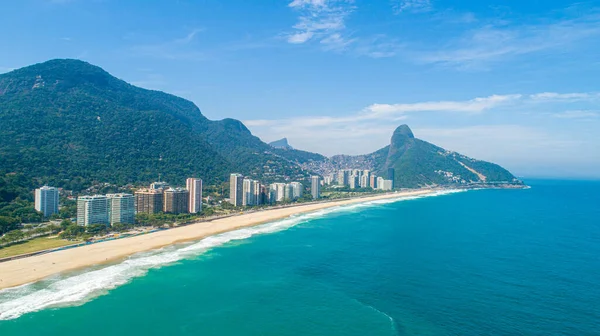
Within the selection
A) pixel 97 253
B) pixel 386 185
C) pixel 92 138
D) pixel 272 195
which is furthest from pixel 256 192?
pixel 386 185

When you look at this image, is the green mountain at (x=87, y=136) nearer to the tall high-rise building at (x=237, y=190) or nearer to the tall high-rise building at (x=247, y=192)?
the tall high-rise building at (x=237, y=190)

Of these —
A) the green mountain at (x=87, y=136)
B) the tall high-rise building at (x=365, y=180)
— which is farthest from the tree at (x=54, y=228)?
the tall high-rise building at (x=365, y=180)

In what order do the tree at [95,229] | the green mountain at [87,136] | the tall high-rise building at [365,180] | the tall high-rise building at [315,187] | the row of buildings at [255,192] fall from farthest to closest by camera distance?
the tall high-rise building at [365,180]
the tall high-rise building at [315,187]
the row of buildings at [255,192]
the green mountain at [87,136]
the tree at [95,229]

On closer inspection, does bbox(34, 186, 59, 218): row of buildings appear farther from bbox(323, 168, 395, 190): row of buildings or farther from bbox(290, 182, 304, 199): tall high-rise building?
bbox(323, 168, 395, 190): row of buildings

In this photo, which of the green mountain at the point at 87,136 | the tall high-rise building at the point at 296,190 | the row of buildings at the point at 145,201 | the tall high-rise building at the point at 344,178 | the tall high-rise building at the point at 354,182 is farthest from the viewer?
the tall high-rise building at the point at 344,178

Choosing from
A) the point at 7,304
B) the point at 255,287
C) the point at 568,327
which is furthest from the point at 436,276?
the point at 7,304

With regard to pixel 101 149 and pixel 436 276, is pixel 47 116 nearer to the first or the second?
pixel 101 149
